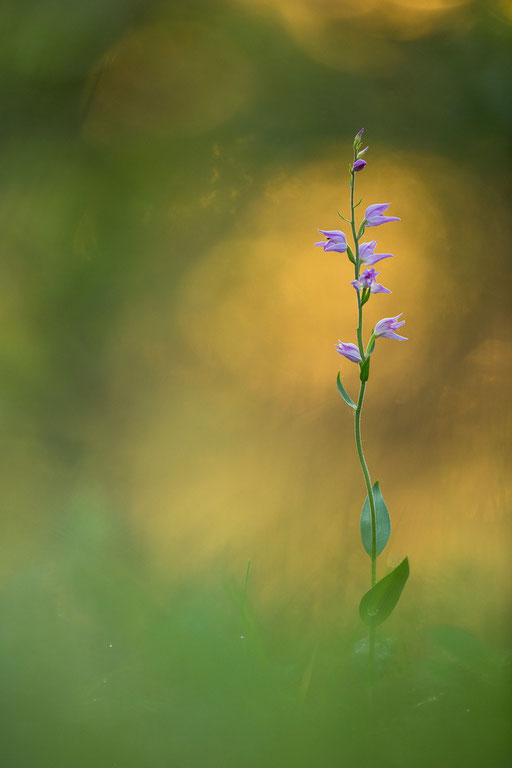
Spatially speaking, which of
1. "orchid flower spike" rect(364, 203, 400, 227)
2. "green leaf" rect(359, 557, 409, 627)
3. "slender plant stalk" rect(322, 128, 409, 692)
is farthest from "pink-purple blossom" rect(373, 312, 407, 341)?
"green leaf" rect(359, 557, 409, 627)

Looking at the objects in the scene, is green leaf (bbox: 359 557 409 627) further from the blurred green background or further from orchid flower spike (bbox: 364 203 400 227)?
orchid flower spike (bbox: 364 203 400 227)

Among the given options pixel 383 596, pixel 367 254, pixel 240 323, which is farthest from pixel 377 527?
pixel 240 323

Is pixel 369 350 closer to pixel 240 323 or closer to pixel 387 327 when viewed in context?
pixel 387 327

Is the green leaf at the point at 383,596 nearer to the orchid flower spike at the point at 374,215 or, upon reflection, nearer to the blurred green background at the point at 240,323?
the blurred green background at the point at 240,323

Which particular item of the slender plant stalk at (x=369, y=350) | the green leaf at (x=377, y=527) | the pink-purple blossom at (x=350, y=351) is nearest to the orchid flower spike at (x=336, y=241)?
the slender plant stalk at (x=369, y=350)

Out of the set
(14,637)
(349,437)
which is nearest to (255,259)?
(349,437)
